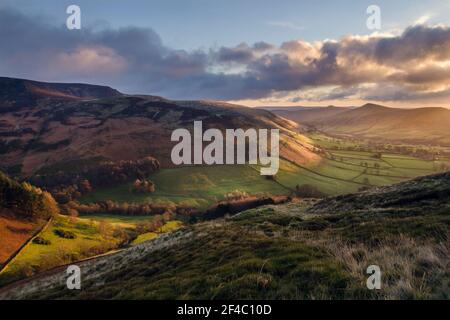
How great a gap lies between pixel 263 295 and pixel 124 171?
154803 millimetres

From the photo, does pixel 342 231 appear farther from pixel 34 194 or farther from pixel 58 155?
pixel 58 155

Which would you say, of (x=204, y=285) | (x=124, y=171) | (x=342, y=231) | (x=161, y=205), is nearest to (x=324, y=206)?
(x=342, y=231)

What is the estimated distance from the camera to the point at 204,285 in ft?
42.0

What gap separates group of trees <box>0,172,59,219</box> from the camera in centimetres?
9375
